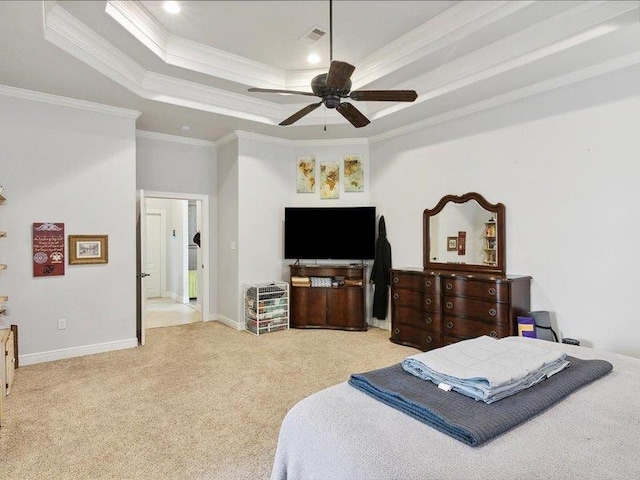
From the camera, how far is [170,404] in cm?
293

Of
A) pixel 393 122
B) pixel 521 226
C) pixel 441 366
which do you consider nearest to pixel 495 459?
pixel 441 366

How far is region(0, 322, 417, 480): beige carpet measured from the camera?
7.15ft

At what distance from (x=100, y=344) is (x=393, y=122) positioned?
179 inches

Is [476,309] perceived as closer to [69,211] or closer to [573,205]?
[573,205]

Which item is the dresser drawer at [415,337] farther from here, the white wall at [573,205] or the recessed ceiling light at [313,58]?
the recessed ceiling light at [313,58]

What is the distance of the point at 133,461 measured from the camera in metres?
2.20

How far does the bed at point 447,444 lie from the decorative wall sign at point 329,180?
14.5 feet

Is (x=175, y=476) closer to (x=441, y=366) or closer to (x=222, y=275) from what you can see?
(x=441, y=366)

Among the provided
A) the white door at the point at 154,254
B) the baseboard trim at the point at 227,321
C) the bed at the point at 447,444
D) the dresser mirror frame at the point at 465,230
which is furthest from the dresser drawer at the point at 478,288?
the white door at the point at 154,254

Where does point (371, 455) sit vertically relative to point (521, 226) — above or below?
below

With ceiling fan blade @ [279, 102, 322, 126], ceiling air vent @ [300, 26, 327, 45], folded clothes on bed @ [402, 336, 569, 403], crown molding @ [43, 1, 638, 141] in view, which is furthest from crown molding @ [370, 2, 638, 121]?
folded clothes on bed @ [402, 336, 569, 403]

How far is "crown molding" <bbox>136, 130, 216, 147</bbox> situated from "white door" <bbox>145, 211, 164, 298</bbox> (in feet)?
9.97

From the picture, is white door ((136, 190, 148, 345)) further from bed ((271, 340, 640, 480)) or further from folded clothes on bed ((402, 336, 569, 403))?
folded clothes on bed ((402, 336, 569, 403))

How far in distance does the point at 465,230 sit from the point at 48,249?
4704 millimetres
